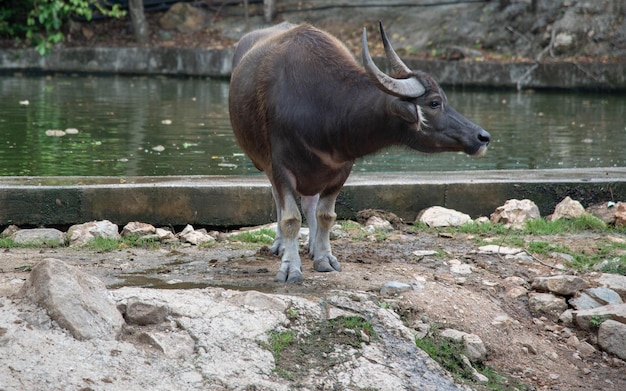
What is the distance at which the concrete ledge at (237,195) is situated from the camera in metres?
7.51

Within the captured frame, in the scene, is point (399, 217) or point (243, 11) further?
point (243, 11)

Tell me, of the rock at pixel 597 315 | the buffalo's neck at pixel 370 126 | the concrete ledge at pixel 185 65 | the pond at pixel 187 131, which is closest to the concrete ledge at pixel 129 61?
the concrete ledge at pixel 185 65

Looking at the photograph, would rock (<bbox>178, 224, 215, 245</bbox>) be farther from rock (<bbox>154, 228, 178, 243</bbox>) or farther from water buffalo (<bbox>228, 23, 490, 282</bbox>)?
water buffalo (<bbox>228, 23, 490, 282</bbox>)

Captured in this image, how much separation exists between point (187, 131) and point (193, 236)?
5502mm

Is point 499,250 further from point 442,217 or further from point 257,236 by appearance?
point 257,236

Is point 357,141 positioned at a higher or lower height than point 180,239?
higher

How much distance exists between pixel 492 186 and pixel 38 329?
484cm

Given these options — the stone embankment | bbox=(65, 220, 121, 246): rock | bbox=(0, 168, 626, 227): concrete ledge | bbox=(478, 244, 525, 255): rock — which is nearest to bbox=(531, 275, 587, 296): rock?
the stone embankment

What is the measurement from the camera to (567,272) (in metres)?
6.46

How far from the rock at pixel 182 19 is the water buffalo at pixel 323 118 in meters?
19.0

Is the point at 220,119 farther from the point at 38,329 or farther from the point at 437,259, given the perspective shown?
the point at 38,329

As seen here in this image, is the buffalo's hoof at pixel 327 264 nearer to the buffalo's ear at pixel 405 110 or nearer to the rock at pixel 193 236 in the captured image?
the buffalo's ear at pixel 405 110

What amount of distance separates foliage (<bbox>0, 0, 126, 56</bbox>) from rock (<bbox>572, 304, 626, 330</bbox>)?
46.3ft

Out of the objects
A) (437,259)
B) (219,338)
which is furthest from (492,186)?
(219,338)
